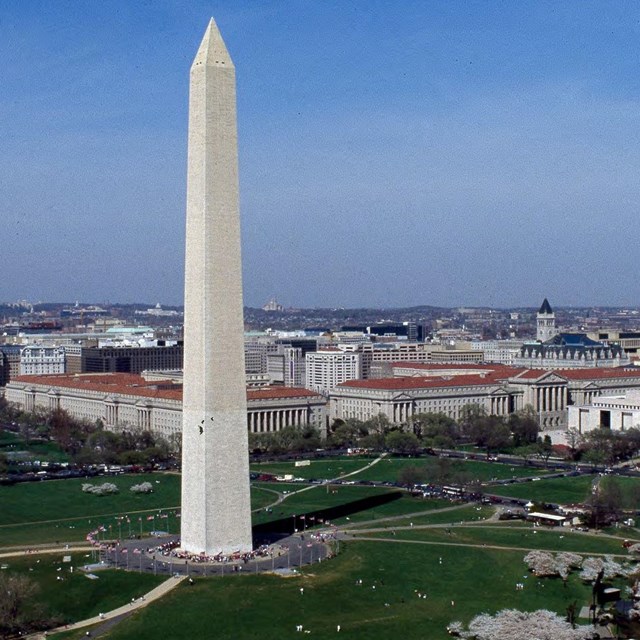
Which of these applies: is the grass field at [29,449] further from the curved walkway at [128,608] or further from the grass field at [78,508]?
the curved walkway at [128,608]

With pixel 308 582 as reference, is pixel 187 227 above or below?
above

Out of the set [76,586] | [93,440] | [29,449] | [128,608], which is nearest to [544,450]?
[93,440]

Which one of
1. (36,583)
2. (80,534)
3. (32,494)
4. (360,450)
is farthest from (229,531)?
(360,450)

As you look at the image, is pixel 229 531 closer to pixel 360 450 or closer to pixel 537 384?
pixel 360 450

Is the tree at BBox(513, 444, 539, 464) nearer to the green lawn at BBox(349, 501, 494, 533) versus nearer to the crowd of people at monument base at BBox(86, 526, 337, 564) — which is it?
the green lawn at BBox(349, 501, 494, 533)

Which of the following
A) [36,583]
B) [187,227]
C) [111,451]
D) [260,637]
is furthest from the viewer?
[111,451]

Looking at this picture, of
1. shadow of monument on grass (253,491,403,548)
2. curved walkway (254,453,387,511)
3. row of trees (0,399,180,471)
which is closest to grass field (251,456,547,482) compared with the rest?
curved walkway (254,453,387,511)
